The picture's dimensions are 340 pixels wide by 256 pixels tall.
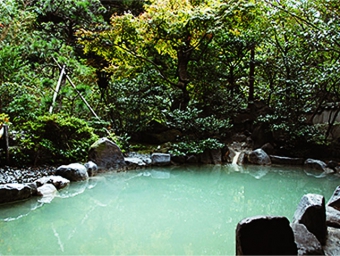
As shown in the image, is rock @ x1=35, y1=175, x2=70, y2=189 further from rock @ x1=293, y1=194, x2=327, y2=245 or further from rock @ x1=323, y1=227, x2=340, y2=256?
rock @ x1=323, y1=227, x2=340, y2=256

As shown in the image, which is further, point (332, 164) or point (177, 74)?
point (177, 74)

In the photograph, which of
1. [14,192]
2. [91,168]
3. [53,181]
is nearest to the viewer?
[14,192]

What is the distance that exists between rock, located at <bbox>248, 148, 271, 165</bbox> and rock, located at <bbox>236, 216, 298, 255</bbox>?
439cm

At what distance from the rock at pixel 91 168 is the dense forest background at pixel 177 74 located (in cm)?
36

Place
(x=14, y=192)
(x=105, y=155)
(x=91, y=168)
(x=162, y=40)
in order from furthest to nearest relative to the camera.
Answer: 1. (x=162, y=40)
2. (x=105, y=155)
3. (x=91, y=168)
4. (x=14, y=192)

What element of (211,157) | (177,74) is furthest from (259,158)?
(177,74)

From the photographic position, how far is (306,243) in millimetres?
1729

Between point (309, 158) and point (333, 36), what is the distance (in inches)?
107

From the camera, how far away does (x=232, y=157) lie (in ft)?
20.3

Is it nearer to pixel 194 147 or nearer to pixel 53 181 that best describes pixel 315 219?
pixel 53 181

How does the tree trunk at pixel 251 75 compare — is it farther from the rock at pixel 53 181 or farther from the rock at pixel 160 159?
the rock at pixel 53 181

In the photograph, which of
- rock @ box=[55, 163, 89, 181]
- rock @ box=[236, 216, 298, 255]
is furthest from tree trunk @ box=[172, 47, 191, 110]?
rock @ box=[236, 216, 298, 255]

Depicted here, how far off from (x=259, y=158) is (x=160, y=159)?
7.12ft

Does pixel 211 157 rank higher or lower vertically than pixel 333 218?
lower
